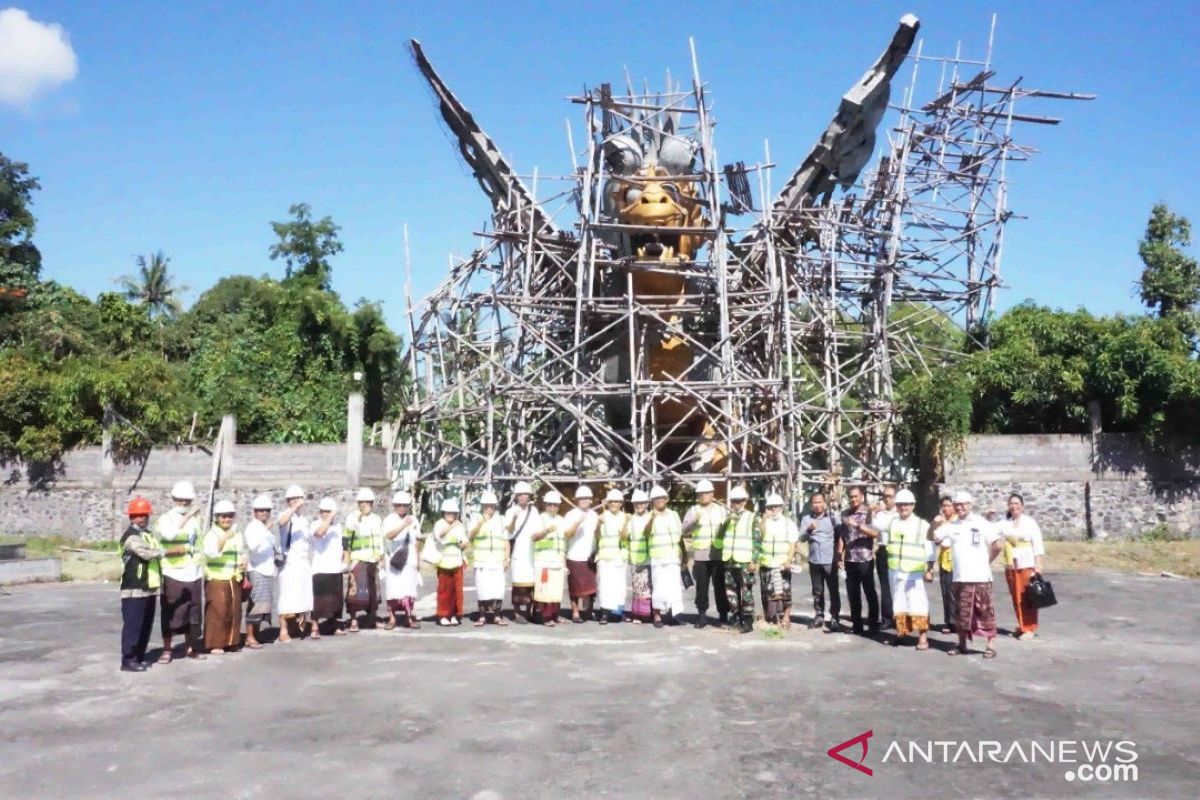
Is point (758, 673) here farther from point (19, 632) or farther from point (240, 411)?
point (240, 411)

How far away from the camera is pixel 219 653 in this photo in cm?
922

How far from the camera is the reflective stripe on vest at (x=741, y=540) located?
10.1m

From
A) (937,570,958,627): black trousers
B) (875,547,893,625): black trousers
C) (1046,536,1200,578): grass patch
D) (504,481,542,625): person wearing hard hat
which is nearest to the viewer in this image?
(937,570,958,627): black trousers

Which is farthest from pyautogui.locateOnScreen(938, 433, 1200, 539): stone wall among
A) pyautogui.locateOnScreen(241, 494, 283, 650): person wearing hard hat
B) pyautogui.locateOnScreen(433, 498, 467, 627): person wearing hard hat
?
pyautogui.locateOnScreen(241, 494, 283, 650): person wearing hard hat

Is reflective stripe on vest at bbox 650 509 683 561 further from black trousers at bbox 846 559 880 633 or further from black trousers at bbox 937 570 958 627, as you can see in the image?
black trousers at bbox 937 570 958 627

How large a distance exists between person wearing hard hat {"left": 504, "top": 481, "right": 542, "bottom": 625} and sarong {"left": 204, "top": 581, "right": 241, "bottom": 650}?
3.16 metres

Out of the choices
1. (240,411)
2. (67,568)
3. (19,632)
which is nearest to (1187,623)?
(19,632)

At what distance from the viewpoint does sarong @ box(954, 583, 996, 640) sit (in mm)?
8844

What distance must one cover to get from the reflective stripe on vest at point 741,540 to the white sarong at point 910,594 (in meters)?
1.55

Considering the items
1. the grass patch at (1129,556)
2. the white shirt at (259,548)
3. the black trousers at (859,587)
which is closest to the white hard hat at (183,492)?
the white shirt at (259,548)

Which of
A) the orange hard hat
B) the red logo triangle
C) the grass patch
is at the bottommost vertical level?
the grass patch

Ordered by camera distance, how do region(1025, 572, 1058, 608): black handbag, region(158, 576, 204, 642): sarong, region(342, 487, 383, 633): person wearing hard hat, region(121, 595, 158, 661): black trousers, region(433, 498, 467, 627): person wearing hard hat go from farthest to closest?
1. region(433, 498, 467, 627): person wearing hard hat
2. region(342, 487, 383, 633): person wearing hard hat
3. region(1025, 572, 1058, 608): black handbag
4. region(158, 576, 204, 642): sarong
5. region(121, 595, 158, 661): black trousers

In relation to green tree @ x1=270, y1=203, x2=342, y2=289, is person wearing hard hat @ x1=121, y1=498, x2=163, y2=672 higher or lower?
lower

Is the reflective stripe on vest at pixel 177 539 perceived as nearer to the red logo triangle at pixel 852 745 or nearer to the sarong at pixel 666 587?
the sarong at pixel 666 587
